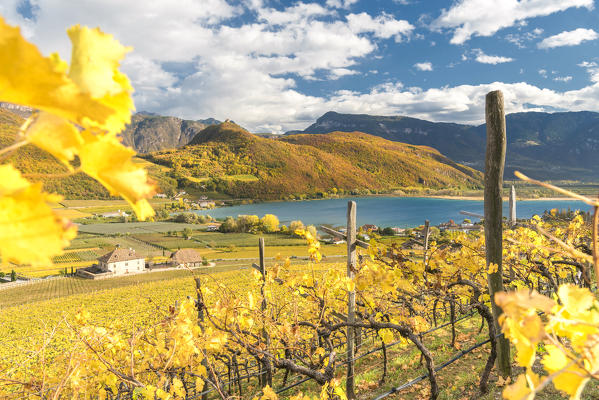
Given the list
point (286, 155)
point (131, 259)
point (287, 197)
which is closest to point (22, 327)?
point (131, 259)

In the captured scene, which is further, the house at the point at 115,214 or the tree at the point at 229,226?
the house at the point at 115,214

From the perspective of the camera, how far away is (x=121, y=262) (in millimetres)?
44344

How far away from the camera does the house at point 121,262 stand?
143ft

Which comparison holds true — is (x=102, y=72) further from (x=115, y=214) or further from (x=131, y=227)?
(x=115, y=214)

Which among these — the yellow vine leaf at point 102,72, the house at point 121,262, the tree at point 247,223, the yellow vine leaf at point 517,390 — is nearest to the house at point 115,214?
the tree at point 247,223

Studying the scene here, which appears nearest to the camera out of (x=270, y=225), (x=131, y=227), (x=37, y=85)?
(x=37, y=85)

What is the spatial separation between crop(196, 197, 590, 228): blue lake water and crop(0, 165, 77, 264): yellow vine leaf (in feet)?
209

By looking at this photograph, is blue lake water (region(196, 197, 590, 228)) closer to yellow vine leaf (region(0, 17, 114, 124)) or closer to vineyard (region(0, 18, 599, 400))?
vineyard (region(0, 18, 599, 400))

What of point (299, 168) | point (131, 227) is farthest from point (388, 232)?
point (299, 168)

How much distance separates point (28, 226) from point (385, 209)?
289 ft

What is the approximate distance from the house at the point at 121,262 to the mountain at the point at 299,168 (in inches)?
2361

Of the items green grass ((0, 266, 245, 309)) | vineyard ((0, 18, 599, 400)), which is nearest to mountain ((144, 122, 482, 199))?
green grass ((0, 266, 245, 309))

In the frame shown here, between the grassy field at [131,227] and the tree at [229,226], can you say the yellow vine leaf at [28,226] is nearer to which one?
the tree at [229,226]

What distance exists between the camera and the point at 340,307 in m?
6.04
